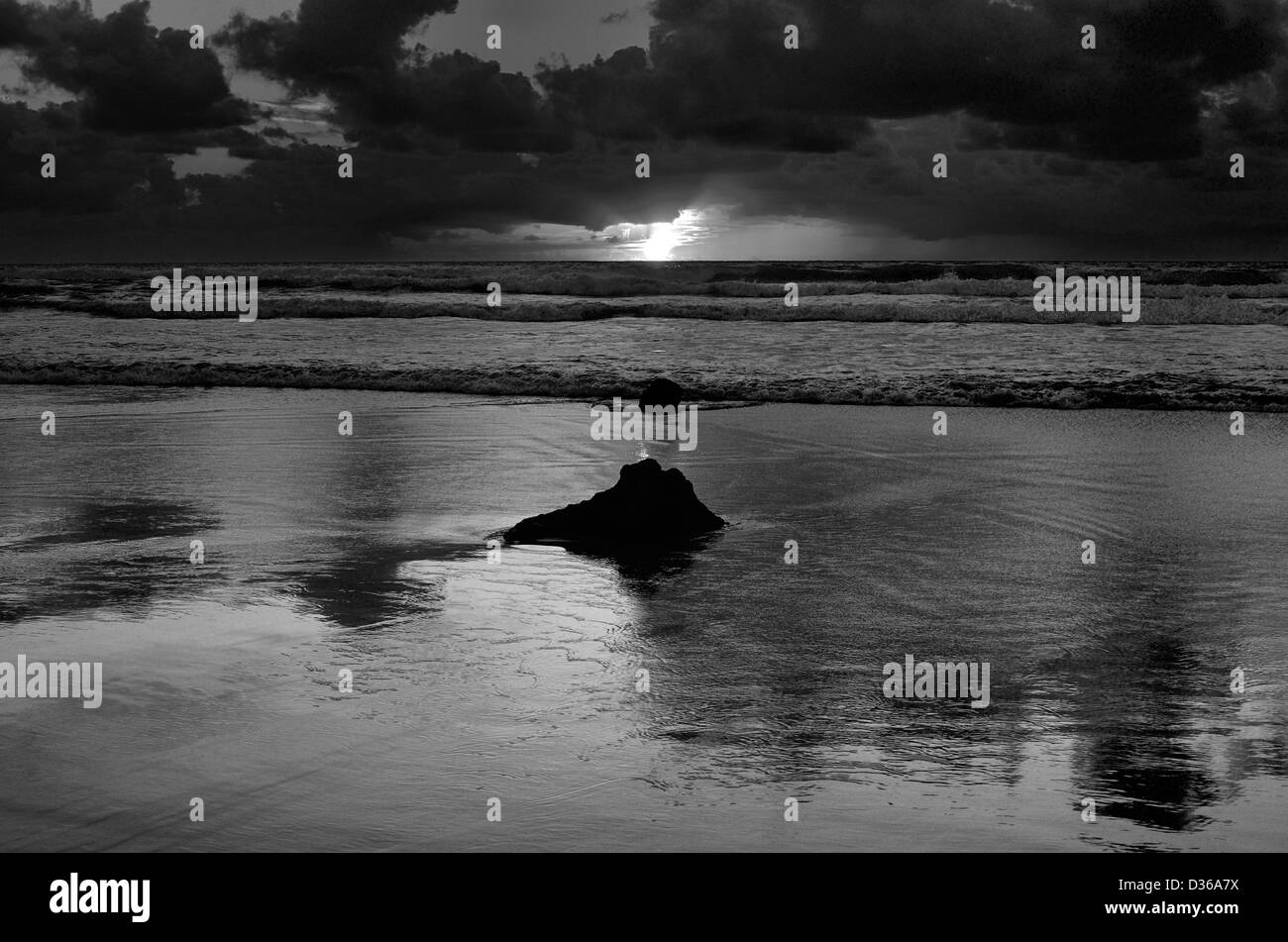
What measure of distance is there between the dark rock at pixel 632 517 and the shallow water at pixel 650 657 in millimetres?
323

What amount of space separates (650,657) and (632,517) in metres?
2.60

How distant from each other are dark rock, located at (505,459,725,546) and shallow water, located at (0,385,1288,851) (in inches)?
12.7

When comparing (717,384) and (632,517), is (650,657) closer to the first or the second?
(632,517)

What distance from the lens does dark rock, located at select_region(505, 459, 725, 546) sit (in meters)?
8.03

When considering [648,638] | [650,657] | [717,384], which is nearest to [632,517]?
[648,638]

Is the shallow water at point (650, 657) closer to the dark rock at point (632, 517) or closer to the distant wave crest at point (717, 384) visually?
the dark rock at point (632, 517)

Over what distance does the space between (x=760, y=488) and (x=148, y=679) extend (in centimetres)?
574

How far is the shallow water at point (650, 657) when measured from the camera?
12.6ft

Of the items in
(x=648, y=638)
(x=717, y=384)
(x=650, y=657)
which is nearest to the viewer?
(x=650, y=657)

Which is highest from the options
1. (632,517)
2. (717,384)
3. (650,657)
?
(717,384)

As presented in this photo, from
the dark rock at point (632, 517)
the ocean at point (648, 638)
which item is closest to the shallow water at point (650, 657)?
the ocean at point (648, 638)

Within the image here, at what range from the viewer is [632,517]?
8.07 m

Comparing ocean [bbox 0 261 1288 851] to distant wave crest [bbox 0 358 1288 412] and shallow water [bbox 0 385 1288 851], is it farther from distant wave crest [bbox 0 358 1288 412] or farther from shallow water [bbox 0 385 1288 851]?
distant wave crest [bbox 0 358 1288 412]

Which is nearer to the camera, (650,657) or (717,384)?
(650,657)
